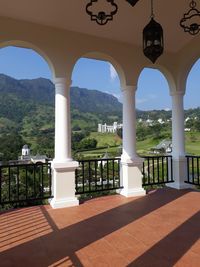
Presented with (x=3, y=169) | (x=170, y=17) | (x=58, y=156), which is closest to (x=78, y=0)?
(x=170, y=17)

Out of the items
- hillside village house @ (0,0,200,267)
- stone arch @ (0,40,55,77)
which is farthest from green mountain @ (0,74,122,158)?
hillside village house @ (0,0,200,267)

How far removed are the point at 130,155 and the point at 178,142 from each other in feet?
4.64

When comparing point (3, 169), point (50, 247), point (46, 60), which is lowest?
point (50, 247)

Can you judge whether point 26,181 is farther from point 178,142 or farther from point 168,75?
point 168,75

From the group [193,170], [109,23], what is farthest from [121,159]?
[109,23]

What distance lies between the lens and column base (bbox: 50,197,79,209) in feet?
14.0

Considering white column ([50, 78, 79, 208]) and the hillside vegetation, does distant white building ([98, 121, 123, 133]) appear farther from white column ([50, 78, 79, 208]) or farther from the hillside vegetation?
white column ([50, 78, 79, 208])

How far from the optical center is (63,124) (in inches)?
175

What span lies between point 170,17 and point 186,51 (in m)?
1.13

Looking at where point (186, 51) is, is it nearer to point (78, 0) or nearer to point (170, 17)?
point (170, 17)

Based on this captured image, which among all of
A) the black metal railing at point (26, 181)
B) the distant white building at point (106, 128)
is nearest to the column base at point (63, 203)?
the black metal railing at point (26, 181)

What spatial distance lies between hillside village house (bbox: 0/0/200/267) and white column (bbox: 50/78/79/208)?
0.06 ft

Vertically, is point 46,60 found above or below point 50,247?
above

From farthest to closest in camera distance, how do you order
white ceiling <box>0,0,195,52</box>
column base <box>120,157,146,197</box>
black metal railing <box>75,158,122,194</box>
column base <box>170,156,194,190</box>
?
column base <box>170,156,194,190</box> < column base <box>120,157,146,197</box> < black metal railing <box>75,158,122,194</box> < white ceiling <box>0,0,195,52</box>
